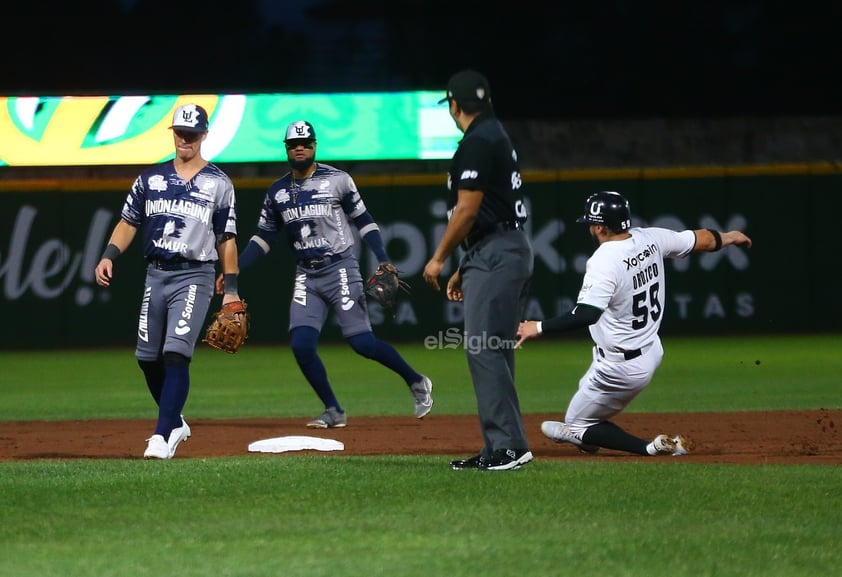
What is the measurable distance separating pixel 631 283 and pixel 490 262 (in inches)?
42.5

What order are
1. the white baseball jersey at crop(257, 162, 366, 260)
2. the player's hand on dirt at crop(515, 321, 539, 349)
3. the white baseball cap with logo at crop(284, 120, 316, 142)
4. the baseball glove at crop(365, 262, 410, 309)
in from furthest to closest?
the white baseball jersey at crop(257, 162, 366, 260) → the white baseball cap with logo at crop(284, 120, 316, 142) → the baseball glove at crop(365, 262, 410, 309) → the player's hand on dirt at crop(515, 321, 539, 349)

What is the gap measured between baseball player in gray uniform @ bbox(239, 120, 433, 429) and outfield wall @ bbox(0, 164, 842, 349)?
857 cm

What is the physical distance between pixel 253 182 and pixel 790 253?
7.13 m

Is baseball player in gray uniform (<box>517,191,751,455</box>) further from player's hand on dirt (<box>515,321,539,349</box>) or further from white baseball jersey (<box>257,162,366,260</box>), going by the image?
white baseball jersey (<box>257,162,366,260</box>)

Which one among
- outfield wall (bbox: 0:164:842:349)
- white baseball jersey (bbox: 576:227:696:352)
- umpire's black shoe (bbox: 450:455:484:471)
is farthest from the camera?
outfield wall (bbox: 0:164:842:349)

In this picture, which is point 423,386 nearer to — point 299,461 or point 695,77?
point 299,461

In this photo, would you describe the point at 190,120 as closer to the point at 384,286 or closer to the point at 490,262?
the point at 490,262

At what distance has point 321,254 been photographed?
8.99m

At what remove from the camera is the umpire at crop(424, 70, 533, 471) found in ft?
19.5

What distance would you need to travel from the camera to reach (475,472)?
607 cm

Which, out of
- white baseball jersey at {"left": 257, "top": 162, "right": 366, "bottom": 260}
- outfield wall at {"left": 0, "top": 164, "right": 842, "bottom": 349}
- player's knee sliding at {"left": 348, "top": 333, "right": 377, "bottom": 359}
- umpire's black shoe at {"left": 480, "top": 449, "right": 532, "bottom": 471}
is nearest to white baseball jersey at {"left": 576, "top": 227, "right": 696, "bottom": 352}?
umpire's black shoe at {"left": 480, "top": 449, "right": 532, "bottom": 471}

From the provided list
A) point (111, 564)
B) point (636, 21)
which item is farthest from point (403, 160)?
point (111, 564)

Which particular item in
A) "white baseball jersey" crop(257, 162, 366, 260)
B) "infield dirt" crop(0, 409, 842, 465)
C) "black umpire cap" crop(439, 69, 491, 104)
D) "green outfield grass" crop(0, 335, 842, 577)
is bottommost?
"green outfield grass" crop(0, 335, 842, 577)

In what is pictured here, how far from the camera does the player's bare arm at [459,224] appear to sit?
19.2ft
